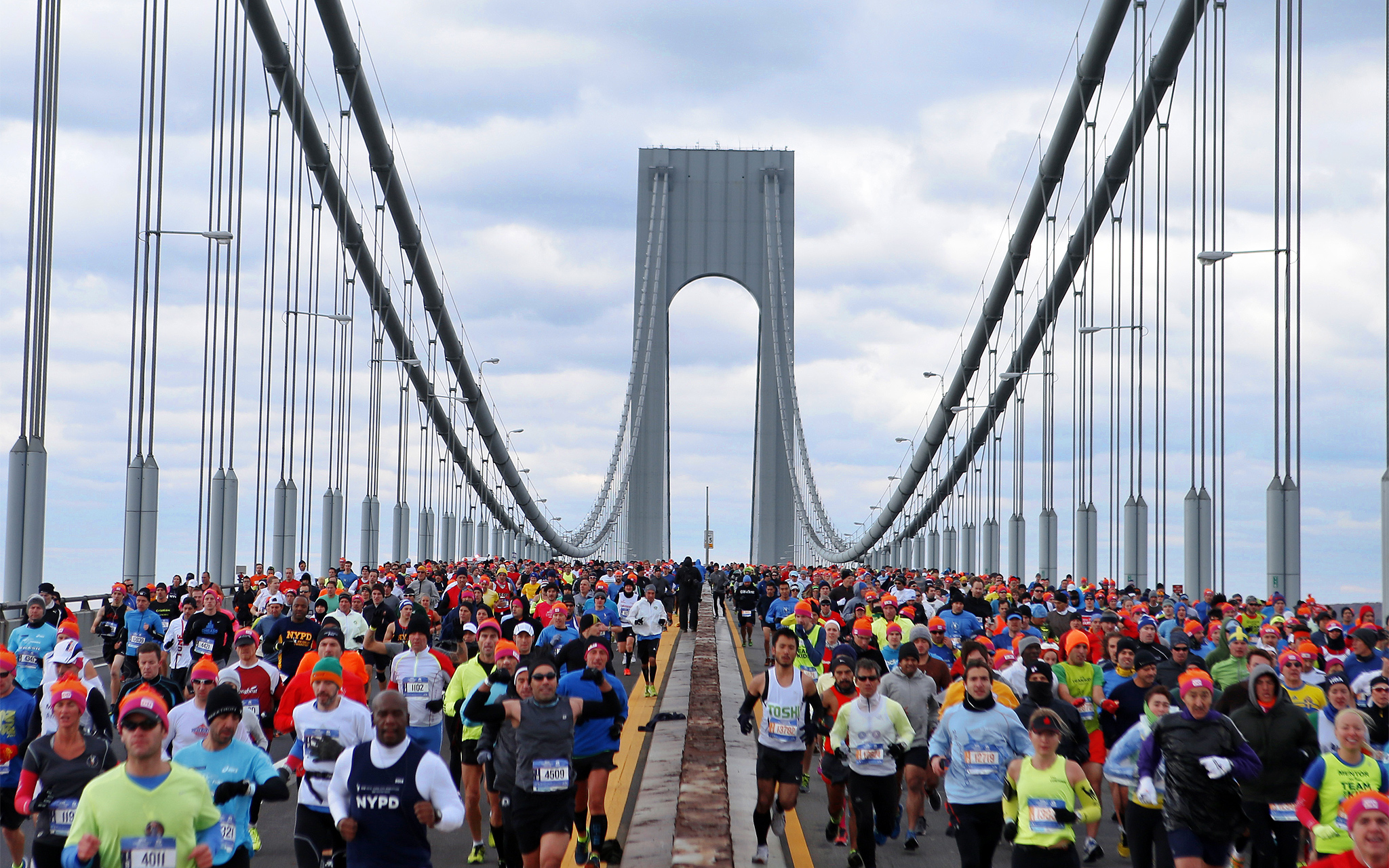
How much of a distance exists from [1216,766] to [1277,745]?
1.21 metres

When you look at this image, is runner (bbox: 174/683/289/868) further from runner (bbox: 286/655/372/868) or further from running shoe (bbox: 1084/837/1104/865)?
running shoe (bbox: 1084/837/1104/865)

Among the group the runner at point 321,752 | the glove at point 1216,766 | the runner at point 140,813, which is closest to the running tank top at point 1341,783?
the glove at point 1216,766

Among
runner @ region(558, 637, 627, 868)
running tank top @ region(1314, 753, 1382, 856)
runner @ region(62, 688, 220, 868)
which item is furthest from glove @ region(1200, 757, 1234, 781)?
runner @ region(62, 688, 220, 868)

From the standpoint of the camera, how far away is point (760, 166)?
374 ft

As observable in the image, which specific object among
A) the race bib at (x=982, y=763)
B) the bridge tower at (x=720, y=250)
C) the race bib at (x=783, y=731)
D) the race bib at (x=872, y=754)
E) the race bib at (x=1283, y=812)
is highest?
the bridge tower at (x=720, y=250)

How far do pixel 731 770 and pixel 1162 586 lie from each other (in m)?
19.2

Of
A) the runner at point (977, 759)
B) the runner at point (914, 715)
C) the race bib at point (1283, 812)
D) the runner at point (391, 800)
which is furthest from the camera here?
the runner at point (914, 715)

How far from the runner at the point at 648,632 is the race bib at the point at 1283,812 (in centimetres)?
1053

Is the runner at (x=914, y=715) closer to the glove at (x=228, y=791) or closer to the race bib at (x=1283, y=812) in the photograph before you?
the race bib at (x=1283, y=812)

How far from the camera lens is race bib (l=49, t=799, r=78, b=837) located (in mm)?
6602

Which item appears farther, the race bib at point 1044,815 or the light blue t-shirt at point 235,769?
the race bib at point 1044,815

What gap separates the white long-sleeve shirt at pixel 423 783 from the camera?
5.93 metres

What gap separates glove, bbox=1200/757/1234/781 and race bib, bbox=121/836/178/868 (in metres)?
4.42

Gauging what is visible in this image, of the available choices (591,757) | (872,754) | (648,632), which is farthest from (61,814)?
(648,632)
